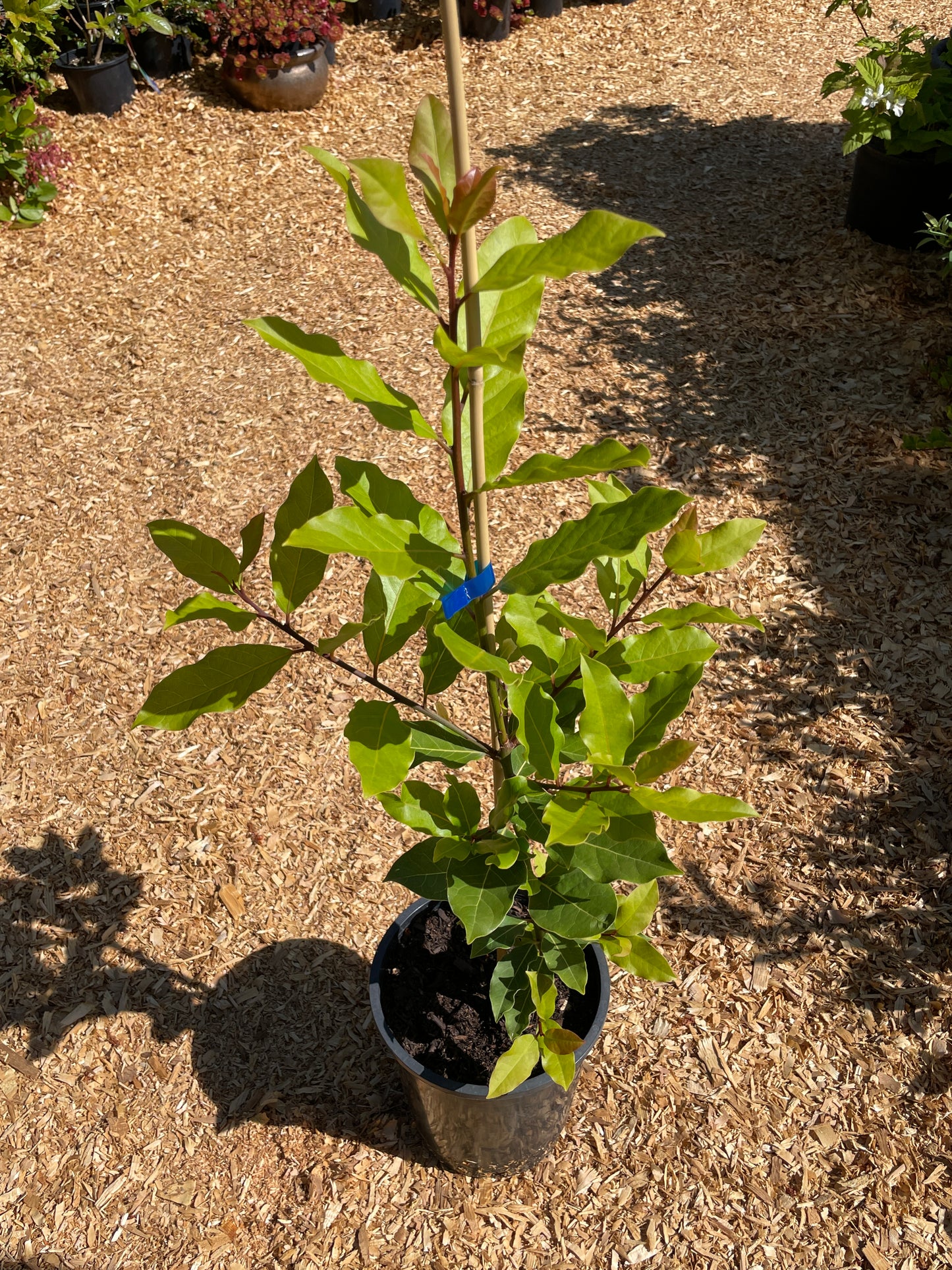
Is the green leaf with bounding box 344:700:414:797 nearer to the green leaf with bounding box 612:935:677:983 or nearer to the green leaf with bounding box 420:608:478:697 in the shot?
the green leaf with bounding box 420:608:478:697

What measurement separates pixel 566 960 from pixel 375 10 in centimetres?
736

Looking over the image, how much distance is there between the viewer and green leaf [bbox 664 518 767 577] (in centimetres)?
127

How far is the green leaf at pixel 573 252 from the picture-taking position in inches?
34.4

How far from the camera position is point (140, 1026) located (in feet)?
7.80

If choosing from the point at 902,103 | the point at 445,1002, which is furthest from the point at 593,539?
the point at 902,103

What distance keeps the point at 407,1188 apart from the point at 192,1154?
480 mm

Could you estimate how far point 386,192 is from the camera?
882mm

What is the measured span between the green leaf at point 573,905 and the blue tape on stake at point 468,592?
0.48m

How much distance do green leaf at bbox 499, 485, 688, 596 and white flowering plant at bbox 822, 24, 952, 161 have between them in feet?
12.5

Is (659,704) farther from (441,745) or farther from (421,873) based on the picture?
(421,873)

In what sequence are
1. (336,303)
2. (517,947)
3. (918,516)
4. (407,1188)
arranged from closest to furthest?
1. (517,947)
2. (407,1188)
3. (918,516)
4. (336,303)

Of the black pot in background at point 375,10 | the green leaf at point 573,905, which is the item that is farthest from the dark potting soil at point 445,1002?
the black pot in background at point 375,10

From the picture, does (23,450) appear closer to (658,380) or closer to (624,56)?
(658,380)

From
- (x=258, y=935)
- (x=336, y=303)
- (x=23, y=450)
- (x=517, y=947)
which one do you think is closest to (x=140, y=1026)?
(x=258, y=935)
